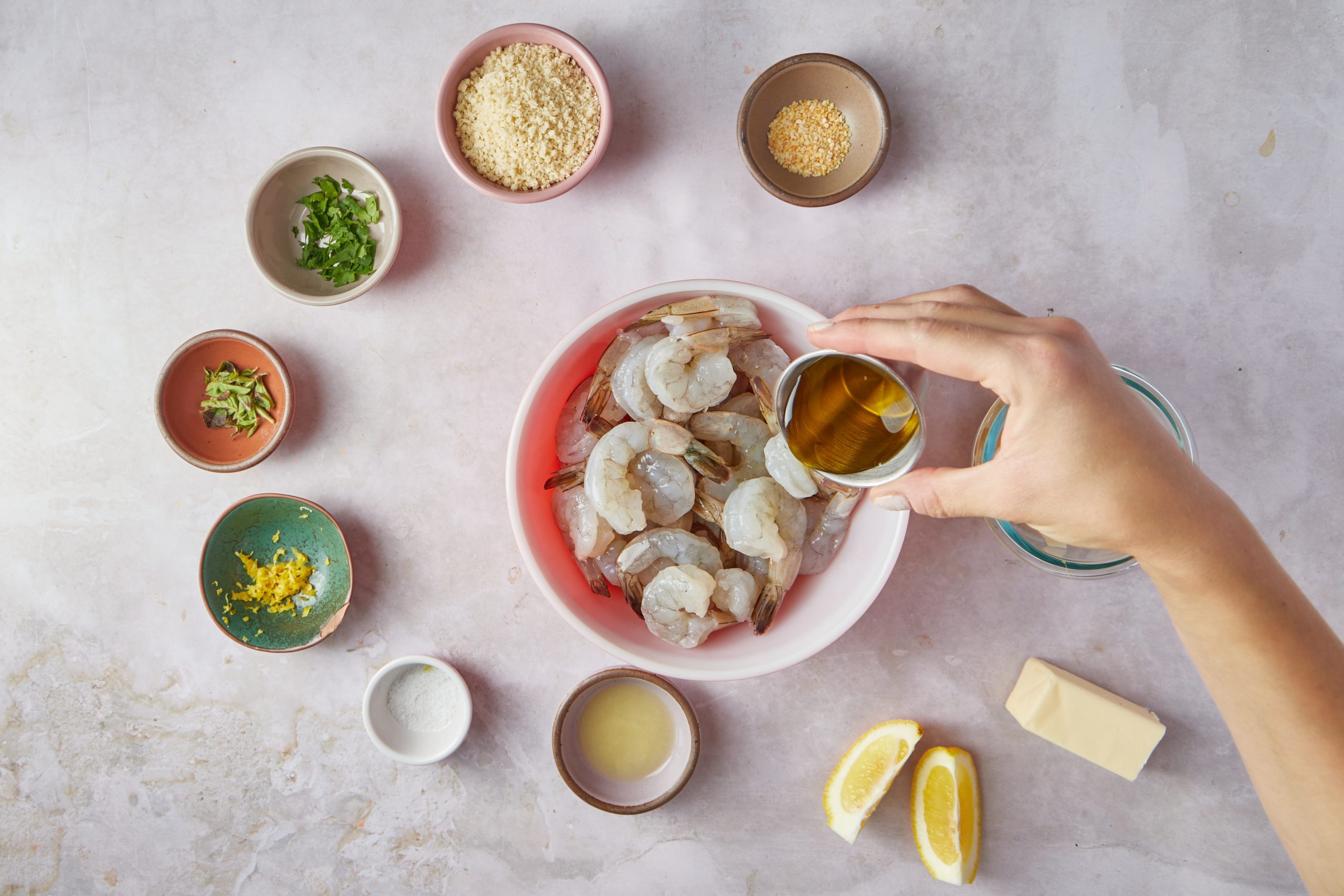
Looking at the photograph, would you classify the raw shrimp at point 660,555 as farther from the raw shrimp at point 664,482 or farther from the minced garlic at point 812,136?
the minced garlic at point 812,136

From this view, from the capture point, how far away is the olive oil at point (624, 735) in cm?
194

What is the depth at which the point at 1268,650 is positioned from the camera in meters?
1.35

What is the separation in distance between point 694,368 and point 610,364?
7.7 inches

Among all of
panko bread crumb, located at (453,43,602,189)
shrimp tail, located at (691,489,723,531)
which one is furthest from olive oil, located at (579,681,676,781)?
panko bread crumb, located at (453,43,602,189)

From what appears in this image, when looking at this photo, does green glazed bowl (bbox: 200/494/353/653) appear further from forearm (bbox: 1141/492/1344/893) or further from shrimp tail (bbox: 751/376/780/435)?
forearm (bbox: 1141/492/1344/893)

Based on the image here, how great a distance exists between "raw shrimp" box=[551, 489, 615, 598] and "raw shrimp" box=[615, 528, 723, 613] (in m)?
0.06

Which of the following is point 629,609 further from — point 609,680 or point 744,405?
point 744,405

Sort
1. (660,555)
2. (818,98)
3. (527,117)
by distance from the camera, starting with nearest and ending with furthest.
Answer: (660,555), (527,117), (818,98)

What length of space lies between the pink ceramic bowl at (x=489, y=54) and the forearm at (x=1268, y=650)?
1372 millimetres

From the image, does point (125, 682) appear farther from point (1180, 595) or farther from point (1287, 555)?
point (1287, 555)

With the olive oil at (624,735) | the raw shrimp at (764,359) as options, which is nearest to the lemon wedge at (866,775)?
the olive oil at (624,735)

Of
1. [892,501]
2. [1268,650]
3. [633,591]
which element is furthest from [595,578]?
[1268,650]

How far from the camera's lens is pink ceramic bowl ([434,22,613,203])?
1755 millimetres

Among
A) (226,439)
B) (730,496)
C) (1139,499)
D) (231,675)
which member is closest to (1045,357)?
(1139,499)
